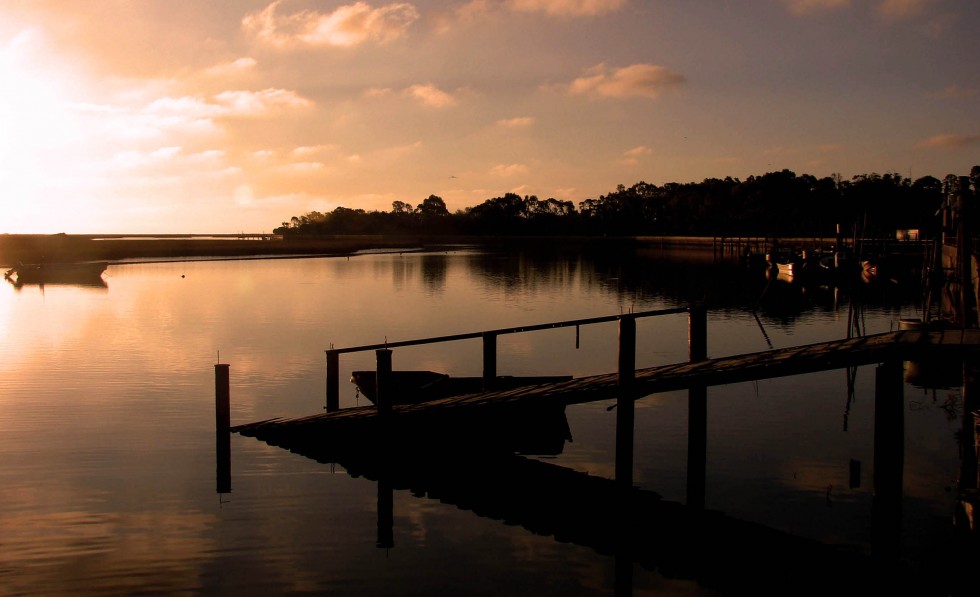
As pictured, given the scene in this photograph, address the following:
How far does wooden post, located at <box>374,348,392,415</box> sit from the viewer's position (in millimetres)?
17547

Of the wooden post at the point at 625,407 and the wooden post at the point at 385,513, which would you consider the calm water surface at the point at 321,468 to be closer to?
the wooden post at the point at 385,513

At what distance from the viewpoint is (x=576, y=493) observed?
1678 centimetres

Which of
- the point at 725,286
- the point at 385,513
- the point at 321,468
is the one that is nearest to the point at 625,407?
the point at 385,513

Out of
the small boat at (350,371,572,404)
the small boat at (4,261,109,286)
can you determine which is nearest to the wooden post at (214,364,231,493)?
the small boat at (350,371,572,404)

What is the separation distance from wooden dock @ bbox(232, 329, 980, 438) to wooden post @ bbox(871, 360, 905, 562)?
1.45 ft

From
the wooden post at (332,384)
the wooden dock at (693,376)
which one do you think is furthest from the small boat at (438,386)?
the wooden dock at (693,376)

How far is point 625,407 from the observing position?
16.5m

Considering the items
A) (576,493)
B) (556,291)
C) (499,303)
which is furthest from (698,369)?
(556,291)

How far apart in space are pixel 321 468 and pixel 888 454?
1134 centimetres

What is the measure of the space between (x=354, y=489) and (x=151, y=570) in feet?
15.6

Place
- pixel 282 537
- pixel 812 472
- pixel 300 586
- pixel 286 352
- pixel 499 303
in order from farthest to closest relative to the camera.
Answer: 1. pixel 499 303
2. pixel 286 352
3. pixel 812 472
4. pixel 282 537
5. pixel 300 586

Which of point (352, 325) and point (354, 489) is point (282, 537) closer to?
point (354, 489)

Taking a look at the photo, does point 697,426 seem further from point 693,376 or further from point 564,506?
point 564,506

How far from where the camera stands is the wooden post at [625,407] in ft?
54.1
